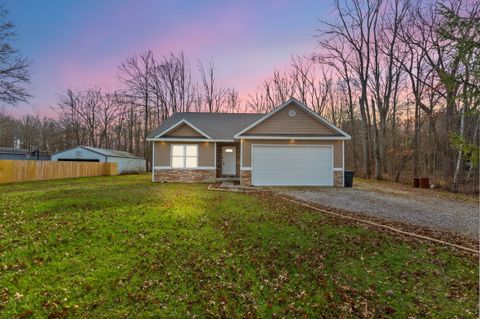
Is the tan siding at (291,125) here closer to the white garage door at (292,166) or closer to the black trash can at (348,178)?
the white garage door at (292,166)

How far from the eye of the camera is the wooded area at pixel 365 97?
8141 millimetres

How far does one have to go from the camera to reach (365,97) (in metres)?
21.6

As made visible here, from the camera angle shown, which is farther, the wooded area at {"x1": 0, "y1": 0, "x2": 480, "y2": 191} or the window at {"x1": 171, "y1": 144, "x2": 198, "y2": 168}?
the window at {"x1": 171, "y1": 144, "x2": 198, "y2": 168}

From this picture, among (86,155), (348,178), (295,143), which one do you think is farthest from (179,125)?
(86,155)

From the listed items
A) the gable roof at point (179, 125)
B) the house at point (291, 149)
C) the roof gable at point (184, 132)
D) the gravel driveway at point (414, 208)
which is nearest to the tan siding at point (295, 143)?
the house at point (291, 149)

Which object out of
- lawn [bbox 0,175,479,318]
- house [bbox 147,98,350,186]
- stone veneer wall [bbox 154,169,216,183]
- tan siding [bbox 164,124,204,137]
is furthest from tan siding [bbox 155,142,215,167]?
lawn [bbox 0,175,479,318]

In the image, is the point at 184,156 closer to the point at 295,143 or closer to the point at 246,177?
the point at 246,177

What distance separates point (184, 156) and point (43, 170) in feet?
36.3

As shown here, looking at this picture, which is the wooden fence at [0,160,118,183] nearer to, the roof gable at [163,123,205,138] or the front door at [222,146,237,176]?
the roof gable at [163,123,205,138]

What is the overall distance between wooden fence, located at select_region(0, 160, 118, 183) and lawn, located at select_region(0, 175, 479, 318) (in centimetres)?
1268

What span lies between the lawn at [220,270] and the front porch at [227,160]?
35.8 ft

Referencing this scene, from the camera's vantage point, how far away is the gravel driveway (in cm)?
681

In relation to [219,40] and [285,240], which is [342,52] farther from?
[285,240]

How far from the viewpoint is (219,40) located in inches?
730
